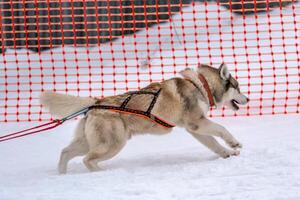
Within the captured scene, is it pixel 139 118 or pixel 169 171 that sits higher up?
pixel 139 118

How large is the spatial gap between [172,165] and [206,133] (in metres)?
0.50

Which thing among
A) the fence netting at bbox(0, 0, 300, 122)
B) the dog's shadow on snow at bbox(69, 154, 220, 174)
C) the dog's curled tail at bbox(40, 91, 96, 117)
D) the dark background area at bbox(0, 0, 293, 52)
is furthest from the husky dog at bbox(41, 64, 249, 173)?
the dark background area at bbox(0, 0, 293, 52)

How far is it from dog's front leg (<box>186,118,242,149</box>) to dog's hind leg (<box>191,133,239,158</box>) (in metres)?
0.09

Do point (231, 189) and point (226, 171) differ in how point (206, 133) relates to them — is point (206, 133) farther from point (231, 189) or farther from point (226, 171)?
point (231, 189)

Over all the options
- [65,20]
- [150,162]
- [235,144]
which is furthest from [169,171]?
[65,20]

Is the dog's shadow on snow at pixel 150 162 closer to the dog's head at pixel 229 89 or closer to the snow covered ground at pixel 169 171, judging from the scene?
the snow covered ground at pixel 169 171

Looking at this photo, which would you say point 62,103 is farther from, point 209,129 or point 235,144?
point 235,144

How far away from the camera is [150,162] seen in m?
5.72

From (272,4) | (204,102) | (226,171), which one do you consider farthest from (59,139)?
(272,4)

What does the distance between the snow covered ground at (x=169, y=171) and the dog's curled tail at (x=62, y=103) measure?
1.95ft

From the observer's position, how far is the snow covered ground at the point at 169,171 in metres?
4.30

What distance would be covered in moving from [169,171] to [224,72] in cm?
139

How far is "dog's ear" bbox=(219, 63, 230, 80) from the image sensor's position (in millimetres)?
5914

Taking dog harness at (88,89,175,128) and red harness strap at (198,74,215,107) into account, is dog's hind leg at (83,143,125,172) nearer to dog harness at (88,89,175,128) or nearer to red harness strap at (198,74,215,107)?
dog harness at (88,89,175,128)
